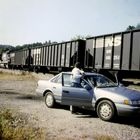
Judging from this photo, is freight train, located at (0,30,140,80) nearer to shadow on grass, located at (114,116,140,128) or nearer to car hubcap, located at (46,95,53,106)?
car hubcap, located at (46,95,53,106)

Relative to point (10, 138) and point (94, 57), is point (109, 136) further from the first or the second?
point (94, 57)

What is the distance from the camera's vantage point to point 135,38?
46.0 feet

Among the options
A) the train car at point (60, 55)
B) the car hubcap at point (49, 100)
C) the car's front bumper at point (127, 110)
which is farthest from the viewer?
the train car at point (60, 55)

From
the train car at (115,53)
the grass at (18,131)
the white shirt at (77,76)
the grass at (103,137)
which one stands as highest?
the train car at (115,53)

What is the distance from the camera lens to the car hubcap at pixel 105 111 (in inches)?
328

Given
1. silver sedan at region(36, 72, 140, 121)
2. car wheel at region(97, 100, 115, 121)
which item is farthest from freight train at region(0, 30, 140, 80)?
car wheel at region(97, 100, 115, 121)

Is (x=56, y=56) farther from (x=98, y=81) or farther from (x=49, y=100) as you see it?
(x=98, y=81)

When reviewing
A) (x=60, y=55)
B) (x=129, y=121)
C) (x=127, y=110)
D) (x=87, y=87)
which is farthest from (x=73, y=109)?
(x=60, y=55)

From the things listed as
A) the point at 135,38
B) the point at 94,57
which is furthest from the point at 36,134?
the point at 94,57

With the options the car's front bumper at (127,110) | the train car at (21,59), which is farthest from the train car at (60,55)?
the car's front bumper at (127,110)

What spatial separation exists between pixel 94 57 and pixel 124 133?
1068 centimetres

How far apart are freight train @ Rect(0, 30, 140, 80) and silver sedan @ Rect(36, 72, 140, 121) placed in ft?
16.1

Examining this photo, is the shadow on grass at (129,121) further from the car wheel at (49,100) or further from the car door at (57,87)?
the car wheel at (49,100)

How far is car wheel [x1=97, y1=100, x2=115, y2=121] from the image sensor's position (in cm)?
828
